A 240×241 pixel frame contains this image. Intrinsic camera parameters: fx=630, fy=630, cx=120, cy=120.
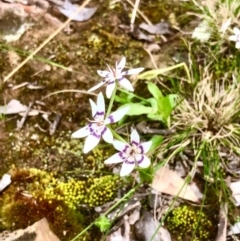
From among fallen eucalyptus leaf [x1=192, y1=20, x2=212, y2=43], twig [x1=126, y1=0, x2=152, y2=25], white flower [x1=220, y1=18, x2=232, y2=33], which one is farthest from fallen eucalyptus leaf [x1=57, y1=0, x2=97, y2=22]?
white flower [x1=220, y1=18, x2=232, y2=33]

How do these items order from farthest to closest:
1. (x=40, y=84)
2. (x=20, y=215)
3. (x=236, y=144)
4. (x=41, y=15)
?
(x=41, y=15)
(x=40, y=84)
(x=236, y=144)
(x=20, y=215)

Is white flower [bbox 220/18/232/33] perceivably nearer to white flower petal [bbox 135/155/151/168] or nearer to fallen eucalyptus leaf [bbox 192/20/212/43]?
fallen eucalyptus leaf [bbox 192/20/212/43]

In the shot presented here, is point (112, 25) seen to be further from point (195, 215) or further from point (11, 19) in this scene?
point (195, 215)

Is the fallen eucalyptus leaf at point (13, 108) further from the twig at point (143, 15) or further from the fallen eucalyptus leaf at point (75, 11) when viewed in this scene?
the twig at point (143, 15)

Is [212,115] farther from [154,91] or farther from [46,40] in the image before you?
[46,40]

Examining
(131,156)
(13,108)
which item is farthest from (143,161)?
(13,108)

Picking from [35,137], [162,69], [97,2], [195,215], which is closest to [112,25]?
[97,2]
